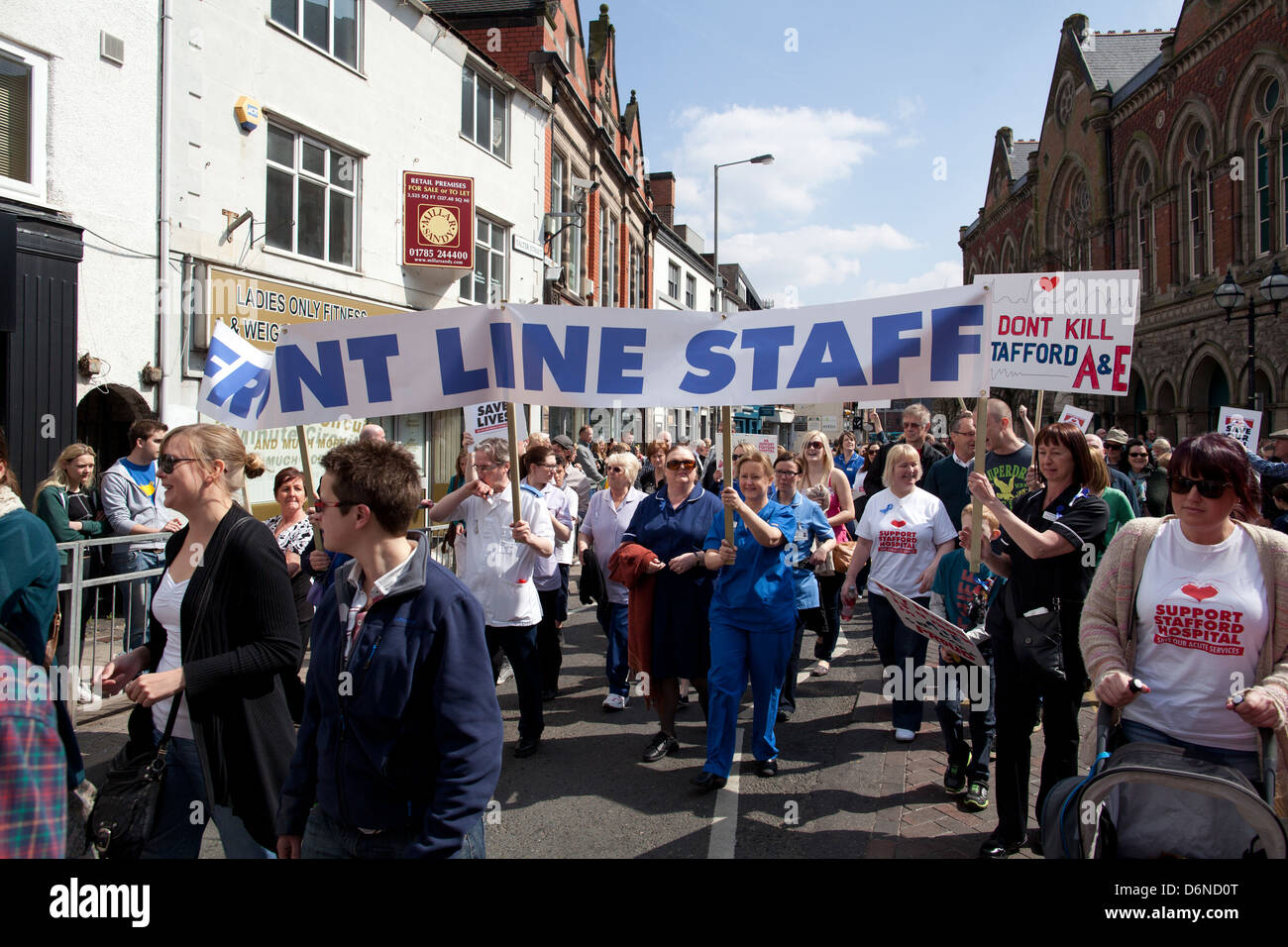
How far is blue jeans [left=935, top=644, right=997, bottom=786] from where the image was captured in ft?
15.2

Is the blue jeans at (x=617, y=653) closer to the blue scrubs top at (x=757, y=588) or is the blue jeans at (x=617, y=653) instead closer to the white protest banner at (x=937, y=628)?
the blue scrubs top at (x=757, y=588)

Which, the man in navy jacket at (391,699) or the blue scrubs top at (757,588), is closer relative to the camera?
the man in navy jacket at (391,699)

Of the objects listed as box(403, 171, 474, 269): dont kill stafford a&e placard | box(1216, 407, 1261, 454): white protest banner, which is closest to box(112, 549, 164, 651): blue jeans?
box(403, 171, 474, 269): dont kill stafford a&e placard

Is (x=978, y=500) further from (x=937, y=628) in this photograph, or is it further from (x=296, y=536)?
(x=296, y=536)

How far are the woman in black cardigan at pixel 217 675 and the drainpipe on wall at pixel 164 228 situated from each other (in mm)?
8264

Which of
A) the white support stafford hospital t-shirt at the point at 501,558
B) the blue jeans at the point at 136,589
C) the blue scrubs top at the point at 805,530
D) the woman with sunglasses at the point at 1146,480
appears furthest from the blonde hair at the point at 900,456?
the blue jeans at the point at 136,589

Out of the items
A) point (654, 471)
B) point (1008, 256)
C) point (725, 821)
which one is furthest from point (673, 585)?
point (1008, 256)

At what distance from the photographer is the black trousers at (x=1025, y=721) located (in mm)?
3766

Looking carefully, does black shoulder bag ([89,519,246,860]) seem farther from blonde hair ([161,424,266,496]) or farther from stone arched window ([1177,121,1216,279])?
stone arched window ([1177,121,1216,279])

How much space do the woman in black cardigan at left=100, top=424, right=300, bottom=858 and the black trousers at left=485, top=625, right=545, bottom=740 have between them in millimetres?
2524

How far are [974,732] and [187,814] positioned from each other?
3.88m
